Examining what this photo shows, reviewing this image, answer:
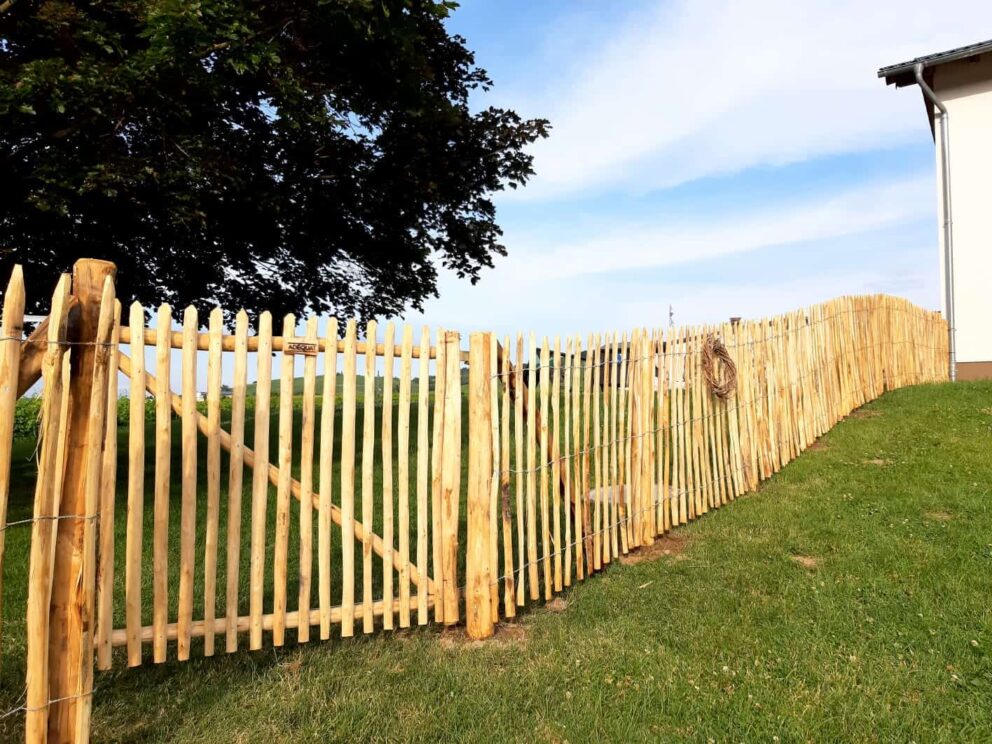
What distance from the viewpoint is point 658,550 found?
5852mm

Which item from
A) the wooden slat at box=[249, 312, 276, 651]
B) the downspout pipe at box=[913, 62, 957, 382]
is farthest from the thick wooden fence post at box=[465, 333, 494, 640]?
the downspout pipe at box=[913, 62, 957, 382]

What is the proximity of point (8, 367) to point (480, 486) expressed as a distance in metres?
2.77

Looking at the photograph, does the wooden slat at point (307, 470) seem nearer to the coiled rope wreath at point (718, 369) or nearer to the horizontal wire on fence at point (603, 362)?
the horizontal wire on fence at point (603, 362)

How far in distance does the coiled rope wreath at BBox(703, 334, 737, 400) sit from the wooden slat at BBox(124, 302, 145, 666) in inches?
219

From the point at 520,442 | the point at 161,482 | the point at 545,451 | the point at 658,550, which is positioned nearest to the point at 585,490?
the point at 545,451

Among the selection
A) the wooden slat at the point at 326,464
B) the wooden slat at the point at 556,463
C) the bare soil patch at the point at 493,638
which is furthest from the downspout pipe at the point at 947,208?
the wooden slat at the point at 326,464

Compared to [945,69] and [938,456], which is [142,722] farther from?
[945,69]

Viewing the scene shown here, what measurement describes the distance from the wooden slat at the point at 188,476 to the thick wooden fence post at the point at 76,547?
1.55ft

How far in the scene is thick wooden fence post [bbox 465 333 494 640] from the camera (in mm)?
4289

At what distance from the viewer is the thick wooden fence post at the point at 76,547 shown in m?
2.74

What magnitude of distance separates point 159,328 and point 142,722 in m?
2.13

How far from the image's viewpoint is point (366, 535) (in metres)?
3.96

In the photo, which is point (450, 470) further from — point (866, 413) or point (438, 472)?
point (866, 413)

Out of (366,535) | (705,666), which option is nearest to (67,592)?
(366,535)
